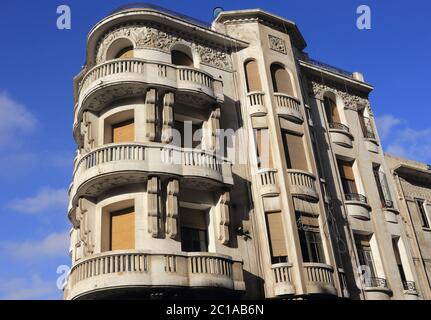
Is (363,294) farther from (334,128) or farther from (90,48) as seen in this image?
(90,48)

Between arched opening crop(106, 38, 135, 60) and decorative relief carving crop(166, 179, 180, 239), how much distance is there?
6.02m

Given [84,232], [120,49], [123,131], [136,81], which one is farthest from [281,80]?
[84,232]

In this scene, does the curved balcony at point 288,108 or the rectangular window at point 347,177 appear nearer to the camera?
the curved balcony at point 288,108

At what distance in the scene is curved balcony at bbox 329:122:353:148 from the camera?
72.2 ft

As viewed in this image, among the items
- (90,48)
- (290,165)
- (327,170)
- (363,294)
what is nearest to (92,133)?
(90,48)

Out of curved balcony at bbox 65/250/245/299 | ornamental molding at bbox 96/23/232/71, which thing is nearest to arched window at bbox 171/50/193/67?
ornamental molding at bbox 96/23/232/71

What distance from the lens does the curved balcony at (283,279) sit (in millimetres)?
15609

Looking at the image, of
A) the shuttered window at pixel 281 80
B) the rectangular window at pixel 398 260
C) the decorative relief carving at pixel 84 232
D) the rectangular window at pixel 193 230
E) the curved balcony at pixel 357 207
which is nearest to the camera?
the decorative relief carving at pixel 84 232

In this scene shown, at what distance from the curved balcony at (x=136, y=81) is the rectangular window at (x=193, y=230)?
4299 millimetres

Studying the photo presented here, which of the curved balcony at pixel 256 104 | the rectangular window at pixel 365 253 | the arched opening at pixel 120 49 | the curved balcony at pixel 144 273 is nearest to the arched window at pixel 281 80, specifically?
the curved balcony at pixel 256 104

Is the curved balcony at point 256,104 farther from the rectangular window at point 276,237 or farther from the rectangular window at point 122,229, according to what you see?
the rectangular window at point 122,229

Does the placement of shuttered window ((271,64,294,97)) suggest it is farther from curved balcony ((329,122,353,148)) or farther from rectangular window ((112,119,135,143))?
rectangular window ((112,119,135,143))

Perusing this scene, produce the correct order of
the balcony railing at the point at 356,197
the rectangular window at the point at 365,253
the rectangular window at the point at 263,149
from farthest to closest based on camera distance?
A: the balcony railing at the point at 356,197
the rectangular window at the point at 365,253
the rectangular window at the point at 263,149
